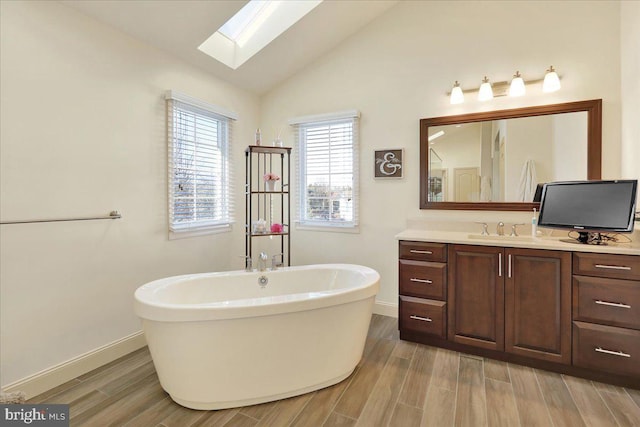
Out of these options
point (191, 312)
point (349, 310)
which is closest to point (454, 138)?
point (349, 310)

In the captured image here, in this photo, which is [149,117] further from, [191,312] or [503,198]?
[503,198]

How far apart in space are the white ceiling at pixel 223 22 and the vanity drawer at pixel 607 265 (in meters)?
2.78

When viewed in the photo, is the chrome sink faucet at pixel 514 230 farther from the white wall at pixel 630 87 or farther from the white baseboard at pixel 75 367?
the white baseboard at pixel 75 367

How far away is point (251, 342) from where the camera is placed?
69.1 inches

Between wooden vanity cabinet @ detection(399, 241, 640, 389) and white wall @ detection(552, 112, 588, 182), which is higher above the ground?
white wall @ detection(552, 112, 588, 182)

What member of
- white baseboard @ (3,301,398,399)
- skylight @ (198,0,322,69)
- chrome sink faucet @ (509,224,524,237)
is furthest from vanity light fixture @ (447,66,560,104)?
white baseboard @ (3,301,398,399)

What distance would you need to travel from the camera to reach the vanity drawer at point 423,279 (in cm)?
250

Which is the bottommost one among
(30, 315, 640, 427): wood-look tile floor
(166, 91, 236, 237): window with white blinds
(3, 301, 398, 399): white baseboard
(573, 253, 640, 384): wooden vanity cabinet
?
(30, 315, 640, 427): wood-look tile floor

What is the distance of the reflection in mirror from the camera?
252cm

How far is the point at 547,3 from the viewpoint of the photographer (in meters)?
2.57

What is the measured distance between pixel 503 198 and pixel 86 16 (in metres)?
3.44

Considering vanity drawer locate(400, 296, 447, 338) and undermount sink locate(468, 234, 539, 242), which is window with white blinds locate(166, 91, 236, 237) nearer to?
vanity drawer locate(400, 296, 447, 338)

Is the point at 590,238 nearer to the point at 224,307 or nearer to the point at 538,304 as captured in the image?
the point at 538,304

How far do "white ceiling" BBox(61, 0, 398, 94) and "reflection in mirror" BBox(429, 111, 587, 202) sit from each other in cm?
139
